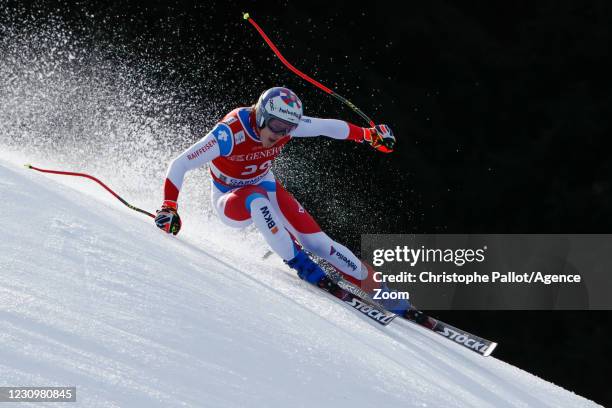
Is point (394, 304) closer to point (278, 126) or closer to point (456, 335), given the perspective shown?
point (456, 335)

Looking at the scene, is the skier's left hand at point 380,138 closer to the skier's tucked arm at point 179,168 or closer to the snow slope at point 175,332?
the skier's tucked arm at point 179,168

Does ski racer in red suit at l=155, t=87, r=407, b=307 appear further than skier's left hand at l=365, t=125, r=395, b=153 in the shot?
No

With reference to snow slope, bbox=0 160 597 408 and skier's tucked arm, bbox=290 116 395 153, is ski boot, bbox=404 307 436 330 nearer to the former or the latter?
snow slope, bbox=0 160 597 408

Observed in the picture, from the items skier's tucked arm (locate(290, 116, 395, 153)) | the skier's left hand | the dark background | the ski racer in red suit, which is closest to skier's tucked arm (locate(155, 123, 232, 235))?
the ski racer in red suit

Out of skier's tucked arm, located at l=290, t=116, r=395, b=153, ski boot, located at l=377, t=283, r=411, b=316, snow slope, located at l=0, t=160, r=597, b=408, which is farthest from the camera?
skier's tucked arm, located at l=290, t=116, r=395, b=153

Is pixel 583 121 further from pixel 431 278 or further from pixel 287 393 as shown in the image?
pixel 287 393

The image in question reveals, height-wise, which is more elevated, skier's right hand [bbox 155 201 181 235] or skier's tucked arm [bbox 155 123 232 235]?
skier's tucked arm [bbox 155 123 232 235]

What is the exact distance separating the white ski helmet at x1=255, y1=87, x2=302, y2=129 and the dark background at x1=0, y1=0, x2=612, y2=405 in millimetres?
3692

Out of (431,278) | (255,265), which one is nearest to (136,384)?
(255,265)

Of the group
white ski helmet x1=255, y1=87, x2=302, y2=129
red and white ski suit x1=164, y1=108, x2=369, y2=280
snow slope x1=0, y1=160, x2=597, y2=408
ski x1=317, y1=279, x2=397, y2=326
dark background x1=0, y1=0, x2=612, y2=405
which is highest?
dark background x1=0, y1=0, x2=612, y2=405

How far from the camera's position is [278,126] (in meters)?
3.74

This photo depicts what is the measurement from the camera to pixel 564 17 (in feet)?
26.8

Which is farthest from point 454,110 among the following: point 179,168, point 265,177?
point 179,168

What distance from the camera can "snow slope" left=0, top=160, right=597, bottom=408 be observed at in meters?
1.90
